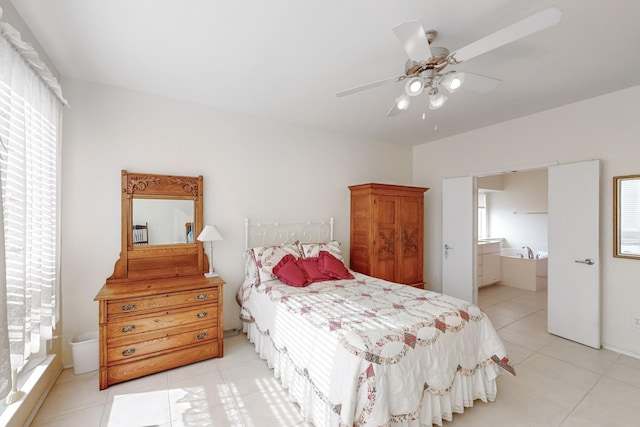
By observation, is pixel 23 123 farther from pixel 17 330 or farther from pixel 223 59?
pixel 223 59

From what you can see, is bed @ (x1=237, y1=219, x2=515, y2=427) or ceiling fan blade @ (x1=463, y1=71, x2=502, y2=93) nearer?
bed @ (x1=237, y1=219, x2=515, y2=427)

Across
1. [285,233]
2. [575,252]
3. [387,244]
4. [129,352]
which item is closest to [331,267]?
[285,233]

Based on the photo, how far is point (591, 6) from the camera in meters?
1.77

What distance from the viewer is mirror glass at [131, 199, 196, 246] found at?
9.57ft

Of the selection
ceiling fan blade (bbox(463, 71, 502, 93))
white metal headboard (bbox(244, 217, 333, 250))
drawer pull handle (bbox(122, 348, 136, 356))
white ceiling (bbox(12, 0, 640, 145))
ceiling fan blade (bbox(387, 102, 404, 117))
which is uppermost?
white ceiling (bbox(12, 0, 640, 145))

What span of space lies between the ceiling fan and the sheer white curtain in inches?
85.1

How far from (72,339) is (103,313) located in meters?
0.72

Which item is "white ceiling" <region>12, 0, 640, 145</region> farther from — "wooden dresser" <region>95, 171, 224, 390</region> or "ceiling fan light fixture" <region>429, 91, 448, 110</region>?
"wooden dresser" <region>95, 171, 224, 390</region>

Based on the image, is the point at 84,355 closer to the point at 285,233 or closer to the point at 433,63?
the point at 285,233

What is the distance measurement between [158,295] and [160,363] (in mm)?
618

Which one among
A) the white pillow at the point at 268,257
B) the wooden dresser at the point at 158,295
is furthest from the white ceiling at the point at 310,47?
the white pillow at the point at 268,257

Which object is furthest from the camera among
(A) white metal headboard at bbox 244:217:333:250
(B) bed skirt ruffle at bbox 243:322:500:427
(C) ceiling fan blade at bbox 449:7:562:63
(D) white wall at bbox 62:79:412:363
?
(A) white metal headboard at bbox 244:217:333:250

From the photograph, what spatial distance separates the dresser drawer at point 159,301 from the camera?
7.85 feet

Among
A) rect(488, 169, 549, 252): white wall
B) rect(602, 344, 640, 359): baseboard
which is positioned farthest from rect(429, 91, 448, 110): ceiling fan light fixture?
rect(488, 169, 549, 252): white wall
